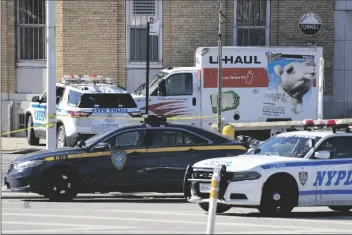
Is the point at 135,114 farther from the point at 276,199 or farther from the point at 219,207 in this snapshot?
the point at 276,199

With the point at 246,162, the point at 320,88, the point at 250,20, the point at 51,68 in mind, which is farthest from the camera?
the point at 250,20

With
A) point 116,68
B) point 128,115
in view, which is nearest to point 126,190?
point 128,115

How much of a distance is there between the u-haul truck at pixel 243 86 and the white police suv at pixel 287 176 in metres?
11.8

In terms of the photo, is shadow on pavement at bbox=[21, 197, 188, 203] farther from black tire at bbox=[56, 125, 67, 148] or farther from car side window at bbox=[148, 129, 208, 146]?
black tire at bbox=[56, 125, 67, 148]

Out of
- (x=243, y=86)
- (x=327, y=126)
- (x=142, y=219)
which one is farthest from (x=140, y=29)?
(x=142, y=219)

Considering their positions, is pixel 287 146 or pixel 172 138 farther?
pixel 172 138

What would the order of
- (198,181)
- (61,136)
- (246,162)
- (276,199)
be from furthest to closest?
(61,136), (198,181), (246,162), (276,199)

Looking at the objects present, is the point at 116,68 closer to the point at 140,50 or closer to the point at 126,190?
the point at 140,50

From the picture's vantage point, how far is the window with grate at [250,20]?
33.9 m

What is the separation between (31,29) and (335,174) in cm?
1926

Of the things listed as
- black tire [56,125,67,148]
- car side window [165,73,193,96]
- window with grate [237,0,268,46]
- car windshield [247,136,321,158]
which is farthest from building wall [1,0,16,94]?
car windshield [247,136,321,158]

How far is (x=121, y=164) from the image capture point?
18.4m

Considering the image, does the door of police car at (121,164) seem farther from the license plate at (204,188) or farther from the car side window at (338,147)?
the car side window at (338,147)

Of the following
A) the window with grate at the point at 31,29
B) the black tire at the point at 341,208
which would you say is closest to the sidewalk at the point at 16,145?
the window with grate at the point at 31,29
